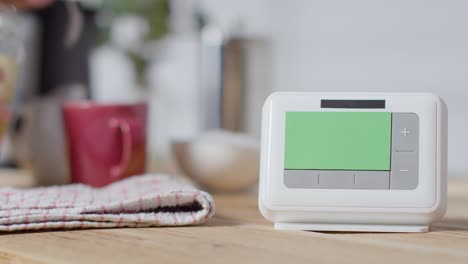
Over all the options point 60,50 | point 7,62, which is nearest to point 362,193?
point 7,62

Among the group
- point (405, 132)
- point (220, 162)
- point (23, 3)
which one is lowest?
point (220, 162)

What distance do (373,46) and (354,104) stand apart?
0.99 m

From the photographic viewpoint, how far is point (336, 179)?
0.67m

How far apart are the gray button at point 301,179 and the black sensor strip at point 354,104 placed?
0.23ft

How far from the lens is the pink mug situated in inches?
40.6

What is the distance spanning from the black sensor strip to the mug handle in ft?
1.34

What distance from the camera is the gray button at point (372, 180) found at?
67 centimetres

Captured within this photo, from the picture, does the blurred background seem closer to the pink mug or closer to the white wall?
the white wall

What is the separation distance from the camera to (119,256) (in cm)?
57

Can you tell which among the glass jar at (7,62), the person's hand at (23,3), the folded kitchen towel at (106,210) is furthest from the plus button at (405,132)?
the person's hand at (23,3)

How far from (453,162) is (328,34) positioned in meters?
0.43

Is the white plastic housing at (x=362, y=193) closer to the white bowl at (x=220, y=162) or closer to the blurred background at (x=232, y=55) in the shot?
the white bowl at (x=220, y=162)

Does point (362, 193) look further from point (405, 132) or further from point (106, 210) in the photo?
point (106, 210)

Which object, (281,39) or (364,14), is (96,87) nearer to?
(281,39)
